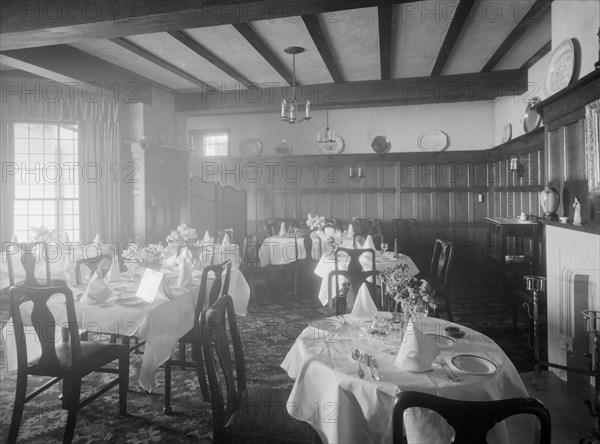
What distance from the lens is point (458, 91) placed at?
6.86 m

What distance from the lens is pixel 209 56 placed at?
5711 mm

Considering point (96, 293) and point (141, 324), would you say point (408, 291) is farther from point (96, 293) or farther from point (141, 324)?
point (96, 293)

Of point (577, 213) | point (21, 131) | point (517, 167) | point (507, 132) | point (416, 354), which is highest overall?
point (507, 132)

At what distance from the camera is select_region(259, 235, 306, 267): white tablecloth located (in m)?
6.96

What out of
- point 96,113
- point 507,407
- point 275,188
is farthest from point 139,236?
point 507,407

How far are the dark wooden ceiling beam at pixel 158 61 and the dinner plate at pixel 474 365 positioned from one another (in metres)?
5.17

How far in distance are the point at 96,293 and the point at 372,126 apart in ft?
24.5

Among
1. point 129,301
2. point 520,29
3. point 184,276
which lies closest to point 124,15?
point 184,276

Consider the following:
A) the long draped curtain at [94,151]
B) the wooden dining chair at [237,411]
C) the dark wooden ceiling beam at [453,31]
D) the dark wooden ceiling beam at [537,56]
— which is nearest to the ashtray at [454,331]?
the wooden dining chair at [237,411]

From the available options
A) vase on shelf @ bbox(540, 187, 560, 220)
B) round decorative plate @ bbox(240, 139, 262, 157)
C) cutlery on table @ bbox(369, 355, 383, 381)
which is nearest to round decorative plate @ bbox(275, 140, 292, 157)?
round decorative plate @ bbox(240, 139, 262, 157)

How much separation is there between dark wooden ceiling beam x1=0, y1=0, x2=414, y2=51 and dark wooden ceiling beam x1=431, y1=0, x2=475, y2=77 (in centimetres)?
99

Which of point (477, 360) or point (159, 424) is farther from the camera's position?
point (159, 424)

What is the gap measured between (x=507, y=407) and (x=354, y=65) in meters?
5.81

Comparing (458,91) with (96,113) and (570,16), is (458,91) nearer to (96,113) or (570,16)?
(570,16)
